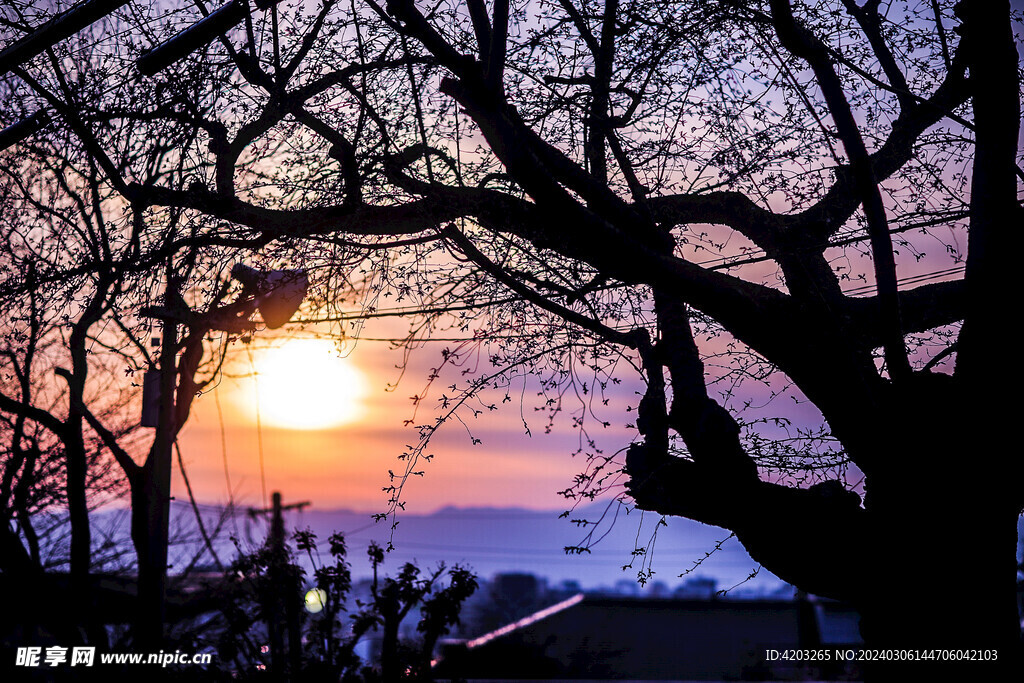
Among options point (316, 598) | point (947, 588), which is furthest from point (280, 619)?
point (947, 588)

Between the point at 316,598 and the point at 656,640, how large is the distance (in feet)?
46.9

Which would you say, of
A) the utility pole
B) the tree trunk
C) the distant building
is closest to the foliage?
the utility pole

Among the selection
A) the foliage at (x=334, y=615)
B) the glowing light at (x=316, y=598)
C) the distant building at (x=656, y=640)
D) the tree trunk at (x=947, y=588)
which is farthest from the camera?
the distant building at (x=656, y=640)

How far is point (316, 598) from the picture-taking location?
872 centimetres

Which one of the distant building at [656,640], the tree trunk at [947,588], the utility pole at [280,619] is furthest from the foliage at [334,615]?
the tree trunk at [947,588]

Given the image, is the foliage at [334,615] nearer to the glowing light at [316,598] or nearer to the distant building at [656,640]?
the glowing light at [316,598]

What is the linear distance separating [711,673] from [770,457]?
1499 cm

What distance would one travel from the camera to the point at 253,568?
30.2ft

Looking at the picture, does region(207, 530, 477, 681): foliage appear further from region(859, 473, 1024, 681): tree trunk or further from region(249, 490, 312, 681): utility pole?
region(859, 473, 1024, 681): tree trunk

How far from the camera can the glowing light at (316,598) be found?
868cm

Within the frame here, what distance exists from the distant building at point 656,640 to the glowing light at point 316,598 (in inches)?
103

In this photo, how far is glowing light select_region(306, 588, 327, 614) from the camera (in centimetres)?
868

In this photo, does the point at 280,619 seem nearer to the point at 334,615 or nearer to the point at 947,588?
the point at 334,615

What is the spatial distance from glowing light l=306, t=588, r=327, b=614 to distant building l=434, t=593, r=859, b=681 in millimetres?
2617
